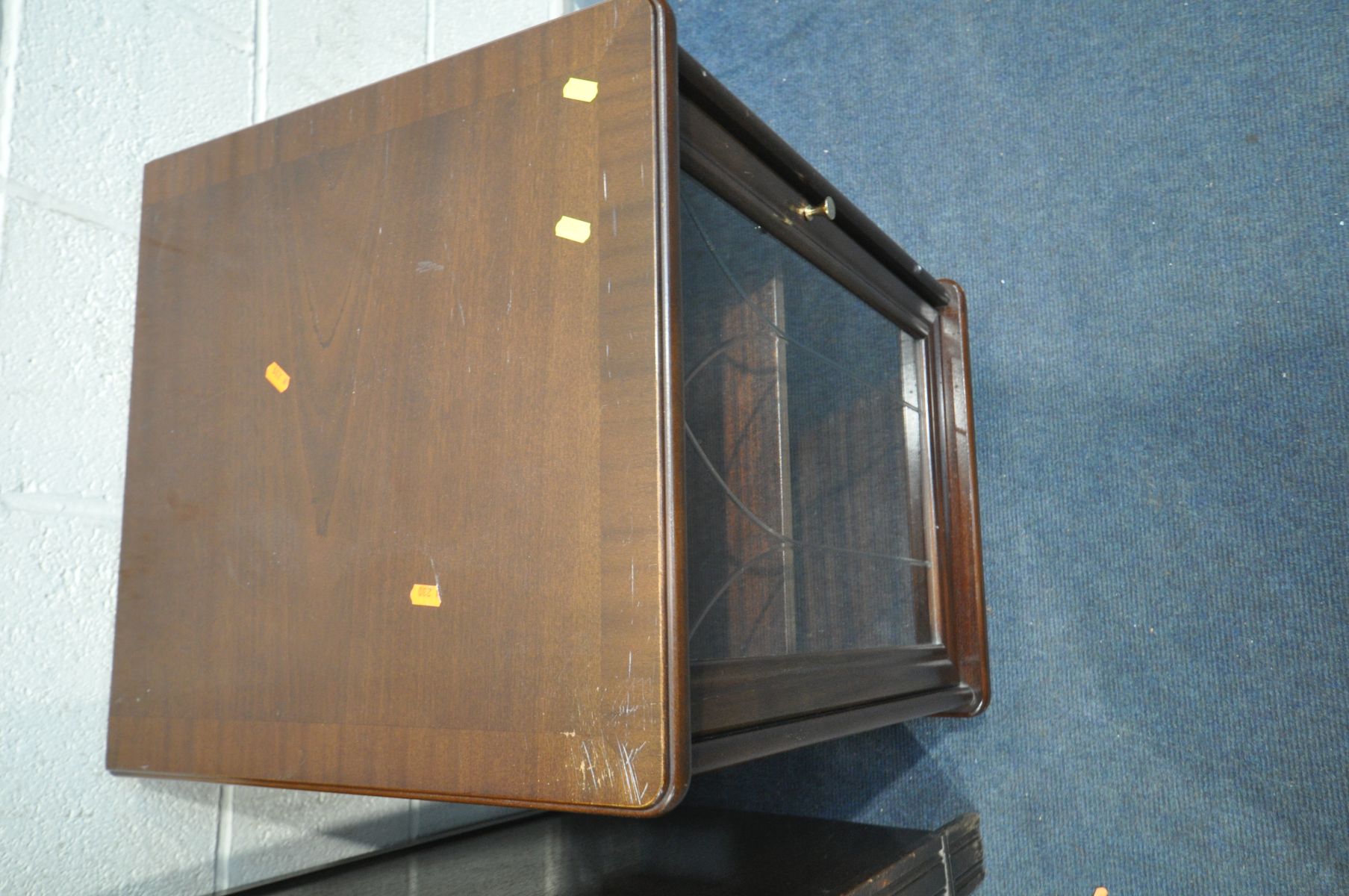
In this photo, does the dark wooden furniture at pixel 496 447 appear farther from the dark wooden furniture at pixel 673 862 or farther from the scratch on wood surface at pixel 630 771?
the dark wooden furniture at pixel 673 862

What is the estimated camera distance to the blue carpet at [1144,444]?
106 cm

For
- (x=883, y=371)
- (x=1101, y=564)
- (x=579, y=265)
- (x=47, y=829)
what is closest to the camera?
(x=579, y=265)

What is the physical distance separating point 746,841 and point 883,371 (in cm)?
53

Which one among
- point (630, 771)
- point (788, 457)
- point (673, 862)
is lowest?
point (673, 862)

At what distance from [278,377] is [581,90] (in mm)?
312

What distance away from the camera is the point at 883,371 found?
3.43 feet

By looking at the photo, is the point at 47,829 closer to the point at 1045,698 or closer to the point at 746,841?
the point at 746,841

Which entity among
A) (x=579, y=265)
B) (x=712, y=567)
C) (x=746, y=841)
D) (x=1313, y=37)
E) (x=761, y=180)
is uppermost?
(x=1313, y=37)

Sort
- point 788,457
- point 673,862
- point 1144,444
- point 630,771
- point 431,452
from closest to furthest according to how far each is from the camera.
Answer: point 630,771, point 431,452, point 788,457, point 673,862, point 1144,444

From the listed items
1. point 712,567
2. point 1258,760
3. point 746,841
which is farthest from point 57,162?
point 1258,760

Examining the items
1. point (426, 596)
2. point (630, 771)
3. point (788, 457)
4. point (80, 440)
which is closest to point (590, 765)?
point (630, 771)

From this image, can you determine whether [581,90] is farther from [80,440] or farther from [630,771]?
[80,440]

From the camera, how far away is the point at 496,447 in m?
0.64

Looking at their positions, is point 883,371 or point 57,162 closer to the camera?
point 57,162
